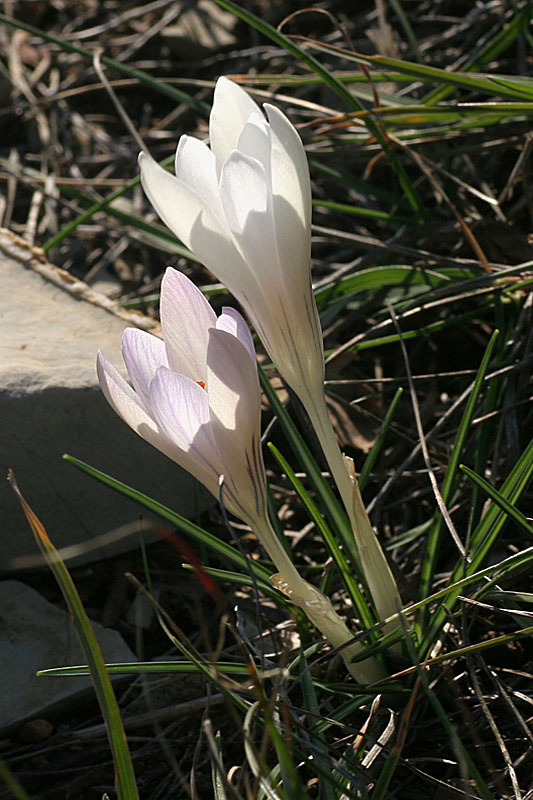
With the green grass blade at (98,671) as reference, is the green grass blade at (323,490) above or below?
below

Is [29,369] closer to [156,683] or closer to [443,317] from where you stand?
[156,683]

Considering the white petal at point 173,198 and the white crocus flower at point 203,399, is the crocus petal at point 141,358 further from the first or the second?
the white petal at point 173,198

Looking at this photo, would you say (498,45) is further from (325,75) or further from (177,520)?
(177,520)

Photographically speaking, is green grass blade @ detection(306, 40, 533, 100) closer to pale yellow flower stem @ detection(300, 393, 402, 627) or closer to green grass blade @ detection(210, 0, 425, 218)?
green grass blade @ detection(210, 0, 425, 218)

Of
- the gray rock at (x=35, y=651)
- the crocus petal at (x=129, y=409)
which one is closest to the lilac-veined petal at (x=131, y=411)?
the crocus petal at (x=129, y=409)

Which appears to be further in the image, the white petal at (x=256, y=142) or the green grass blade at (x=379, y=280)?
the green grass blade at (x=379, y=280)

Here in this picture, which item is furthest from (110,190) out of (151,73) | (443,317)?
(443,317)
